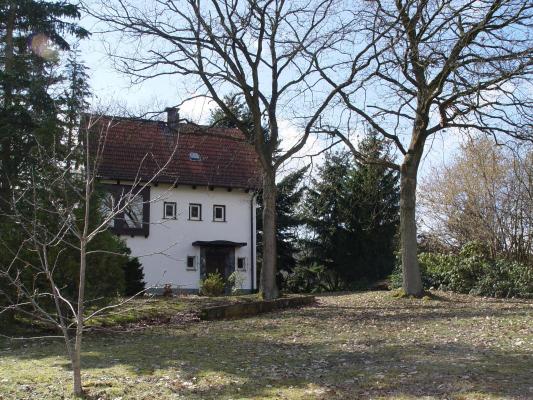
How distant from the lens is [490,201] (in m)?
24.9

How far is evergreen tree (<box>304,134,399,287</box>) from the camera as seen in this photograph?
32.7m

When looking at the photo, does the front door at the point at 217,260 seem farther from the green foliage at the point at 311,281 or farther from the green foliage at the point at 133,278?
the green foliage at the point at 133,278

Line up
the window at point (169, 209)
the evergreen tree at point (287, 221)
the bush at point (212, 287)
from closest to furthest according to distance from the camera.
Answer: the bush at point (212, 287) → the window at point (169, 209) → the evergreen tree at point (287, 221)

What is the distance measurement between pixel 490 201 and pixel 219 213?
14.5 meters

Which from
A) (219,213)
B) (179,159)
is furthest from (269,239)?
(179,159)

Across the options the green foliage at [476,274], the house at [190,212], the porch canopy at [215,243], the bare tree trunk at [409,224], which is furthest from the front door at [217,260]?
the bare tree trunk at [409,224]

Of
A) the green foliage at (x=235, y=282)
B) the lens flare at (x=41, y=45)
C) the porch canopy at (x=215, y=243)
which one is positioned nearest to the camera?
the lens flare at (x=41, y=45)

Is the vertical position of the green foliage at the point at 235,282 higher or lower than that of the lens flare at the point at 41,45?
lower

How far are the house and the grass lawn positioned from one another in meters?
17.0

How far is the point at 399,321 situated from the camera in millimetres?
13703

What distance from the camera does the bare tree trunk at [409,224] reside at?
60.7 ft

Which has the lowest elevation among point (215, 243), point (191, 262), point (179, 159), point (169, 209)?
point (191, 262)

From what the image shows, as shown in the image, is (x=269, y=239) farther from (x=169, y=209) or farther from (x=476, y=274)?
(x=169, y=209)

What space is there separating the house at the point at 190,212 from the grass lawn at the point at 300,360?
17000mm
